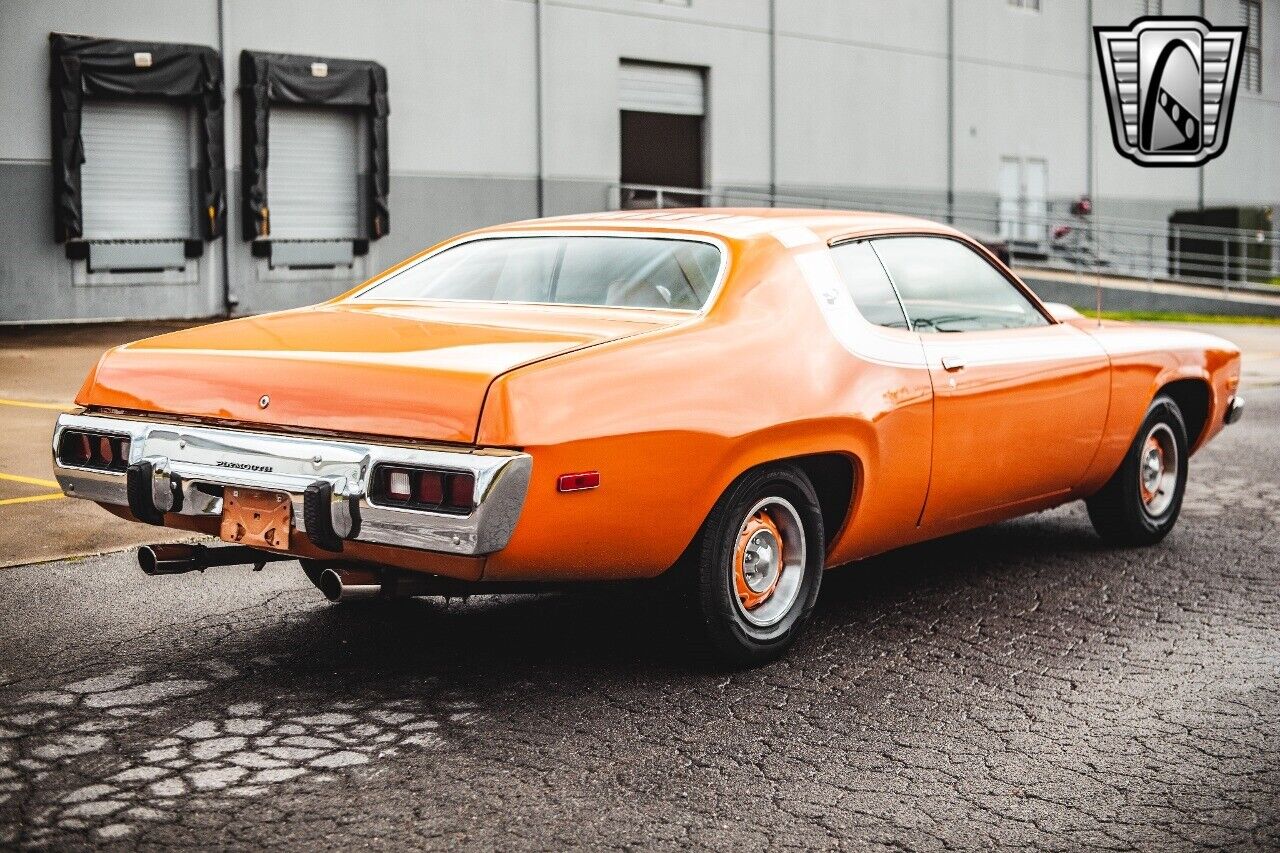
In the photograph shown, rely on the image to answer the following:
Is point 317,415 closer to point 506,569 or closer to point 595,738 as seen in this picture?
point 506,569

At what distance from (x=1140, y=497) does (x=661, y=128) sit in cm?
1828

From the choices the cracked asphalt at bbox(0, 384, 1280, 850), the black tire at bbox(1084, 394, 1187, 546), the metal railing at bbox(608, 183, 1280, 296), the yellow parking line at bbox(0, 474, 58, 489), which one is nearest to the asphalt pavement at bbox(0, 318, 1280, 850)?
the cracked asphalt at bbox(0, 384, 1280, 850)

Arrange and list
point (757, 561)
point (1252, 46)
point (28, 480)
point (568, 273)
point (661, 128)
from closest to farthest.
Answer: point (757, 561), point (568, 273), point (28, 480), point (661, 128), point (1252, 46)

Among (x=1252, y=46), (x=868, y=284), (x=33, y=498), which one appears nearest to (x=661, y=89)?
(x=33, y=498)

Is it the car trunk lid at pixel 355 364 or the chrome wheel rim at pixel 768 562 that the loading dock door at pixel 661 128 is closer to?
the car trunk lid at pixel 355 364

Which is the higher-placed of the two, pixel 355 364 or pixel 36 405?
pixel 355 364

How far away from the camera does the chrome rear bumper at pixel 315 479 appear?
12.9 ft

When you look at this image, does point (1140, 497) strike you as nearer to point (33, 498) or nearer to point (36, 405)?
point (33, 498)

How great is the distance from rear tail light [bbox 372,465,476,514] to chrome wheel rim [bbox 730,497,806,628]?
104 cm

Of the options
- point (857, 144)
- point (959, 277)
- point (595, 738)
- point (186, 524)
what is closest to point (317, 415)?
point (186, 524)

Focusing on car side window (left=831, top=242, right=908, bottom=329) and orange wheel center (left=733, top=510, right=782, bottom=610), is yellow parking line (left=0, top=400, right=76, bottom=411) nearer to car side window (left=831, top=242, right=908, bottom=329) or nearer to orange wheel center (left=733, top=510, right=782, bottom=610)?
car side window (left=831, top=242, right=908, bottom=329)

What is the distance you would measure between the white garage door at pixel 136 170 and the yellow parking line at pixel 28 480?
35.4ft

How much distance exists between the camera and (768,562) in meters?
4.82

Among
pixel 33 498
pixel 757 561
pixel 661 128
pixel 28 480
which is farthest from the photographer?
pixel 661 128
